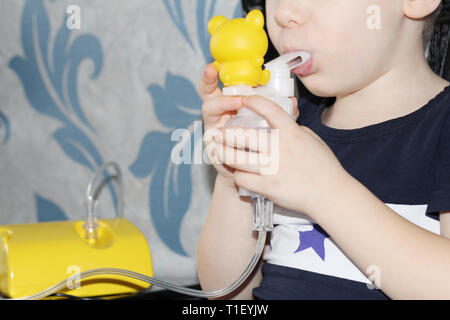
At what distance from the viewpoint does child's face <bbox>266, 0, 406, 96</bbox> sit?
62 centimetres

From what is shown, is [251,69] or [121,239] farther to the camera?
[121,239]

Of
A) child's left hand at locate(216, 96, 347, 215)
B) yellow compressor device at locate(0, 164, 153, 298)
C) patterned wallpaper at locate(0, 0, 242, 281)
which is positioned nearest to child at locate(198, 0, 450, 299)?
child's left hand at locate(216, 96, 347, 215)

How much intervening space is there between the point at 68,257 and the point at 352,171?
17.4 inches

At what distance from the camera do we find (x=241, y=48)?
0.54 meters

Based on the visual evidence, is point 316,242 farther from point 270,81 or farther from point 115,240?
point 115,240

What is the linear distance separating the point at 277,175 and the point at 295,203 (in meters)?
0.04

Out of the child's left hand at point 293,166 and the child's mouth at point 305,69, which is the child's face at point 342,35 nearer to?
the child's mouth at point 305,69

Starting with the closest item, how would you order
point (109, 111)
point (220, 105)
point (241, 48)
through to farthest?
point (241, 48), point (220, 105), point (109, 111)

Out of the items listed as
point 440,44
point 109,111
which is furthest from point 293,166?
point 109,111

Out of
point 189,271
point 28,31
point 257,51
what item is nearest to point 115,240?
point 189,271

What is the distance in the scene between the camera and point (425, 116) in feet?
2.11

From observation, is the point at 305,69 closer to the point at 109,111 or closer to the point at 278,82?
the point at 278,82

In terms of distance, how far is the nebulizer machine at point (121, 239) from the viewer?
0.56 metres

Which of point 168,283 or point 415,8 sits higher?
point 415,8
